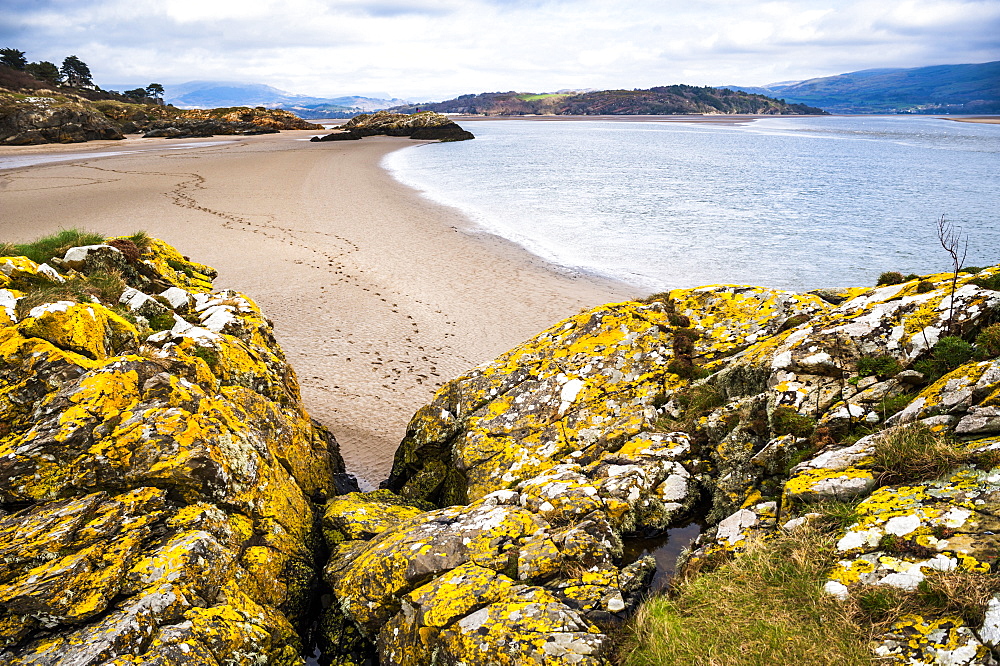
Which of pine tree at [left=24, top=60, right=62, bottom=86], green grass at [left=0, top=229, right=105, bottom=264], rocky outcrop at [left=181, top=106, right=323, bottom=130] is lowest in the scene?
green grass at [left=0, top=229, right=105, bottom=264]

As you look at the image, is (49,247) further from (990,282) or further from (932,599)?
(990,282)

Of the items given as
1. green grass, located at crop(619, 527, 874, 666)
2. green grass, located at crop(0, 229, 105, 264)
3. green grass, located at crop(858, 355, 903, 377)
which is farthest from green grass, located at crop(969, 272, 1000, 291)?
green grass, located at crop(0, 229, 105, 264)

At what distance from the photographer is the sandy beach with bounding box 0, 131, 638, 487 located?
1270 cm

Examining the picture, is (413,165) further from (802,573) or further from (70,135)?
(802,573)

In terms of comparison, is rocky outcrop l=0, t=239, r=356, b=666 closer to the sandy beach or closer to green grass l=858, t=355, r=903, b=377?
the sandy beach

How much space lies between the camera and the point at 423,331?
15.4 metres

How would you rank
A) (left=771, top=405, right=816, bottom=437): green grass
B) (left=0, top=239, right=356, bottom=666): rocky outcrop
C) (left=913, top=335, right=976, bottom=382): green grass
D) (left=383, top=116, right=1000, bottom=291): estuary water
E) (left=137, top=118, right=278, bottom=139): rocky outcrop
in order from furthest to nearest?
(left=137, top=118, right=278, bottom=139): rocky outcrop → (left=383, top=116, right=1000, bottom=291): estuary water → (left=771, top=405, right=816, bottom=437): green grass → (left=913, top=335, right=976, bottom=382): green grass → (left=0, top=239, right=356, bottom=666): rocky outcrop

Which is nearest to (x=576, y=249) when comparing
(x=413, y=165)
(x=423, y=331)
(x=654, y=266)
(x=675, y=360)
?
(x=654, y=266)

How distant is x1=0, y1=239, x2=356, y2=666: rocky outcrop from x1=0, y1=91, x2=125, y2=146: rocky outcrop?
265ft

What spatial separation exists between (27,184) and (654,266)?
130 ft

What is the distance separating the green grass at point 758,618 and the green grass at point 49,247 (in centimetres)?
1041

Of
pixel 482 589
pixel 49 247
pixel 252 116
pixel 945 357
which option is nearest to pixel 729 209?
pixel 945 357

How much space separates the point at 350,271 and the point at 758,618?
710 inches

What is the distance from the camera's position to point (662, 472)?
244 inches
